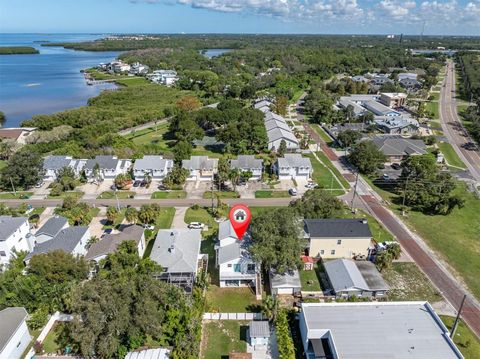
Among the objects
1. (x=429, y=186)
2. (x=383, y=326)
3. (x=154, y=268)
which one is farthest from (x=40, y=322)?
(x=429, y=186)

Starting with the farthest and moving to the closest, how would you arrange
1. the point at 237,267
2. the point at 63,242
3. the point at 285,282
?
the point at 63,242, the point at 237,267, the point at 285,282

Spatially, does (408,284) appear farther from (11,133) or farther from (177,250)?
(11,133)

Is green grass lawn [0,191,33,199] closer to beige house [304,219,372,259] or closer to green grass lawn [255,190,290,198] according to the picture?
green grass lawn [255,190,290,198]

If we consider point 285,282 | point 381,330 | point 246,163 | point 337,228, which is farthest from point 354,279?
point 246,163

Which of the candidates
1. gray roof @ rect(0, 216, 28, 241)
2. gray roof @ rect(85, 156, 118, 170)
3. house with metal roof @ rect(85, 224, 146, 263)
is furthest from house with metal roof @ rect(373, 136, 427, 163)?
gray roof @ rect(0, 216, 28, 241)

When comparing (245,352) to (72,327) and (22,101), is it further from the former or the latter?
(22,101)
